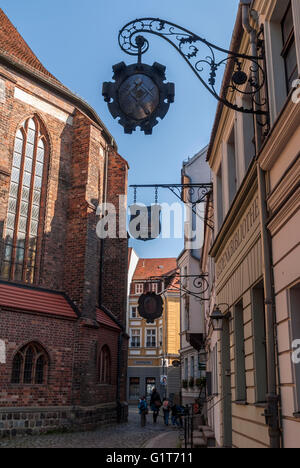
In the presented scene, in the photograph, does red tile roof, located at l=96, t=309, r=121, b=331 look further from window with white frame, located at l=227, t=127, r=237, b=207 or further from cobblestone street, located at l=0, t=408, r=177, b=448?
window with white frame, located at l=227, t=127, r=237, b=207

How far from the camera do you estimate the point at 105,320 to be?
75.5 feet

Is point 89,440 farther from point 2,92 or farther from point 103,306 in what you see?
point 2,92

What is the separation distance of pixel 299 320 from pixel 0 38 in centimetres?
2072

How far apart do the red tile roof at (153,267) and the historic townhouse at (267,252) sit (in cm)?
5223

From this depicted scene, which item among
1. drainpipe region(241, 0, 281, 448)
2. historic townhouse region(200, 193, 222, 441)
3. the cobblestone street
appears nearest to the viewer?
drainpipe region(241, 0, 281, 448)

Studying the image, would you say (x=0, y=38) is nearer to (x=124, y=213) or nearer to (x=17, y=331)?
(x=124, y=213)

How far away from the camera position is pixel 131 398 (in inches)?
2003

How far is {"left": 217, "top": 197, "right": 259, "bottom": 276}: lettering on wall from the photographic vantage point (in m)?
7.48

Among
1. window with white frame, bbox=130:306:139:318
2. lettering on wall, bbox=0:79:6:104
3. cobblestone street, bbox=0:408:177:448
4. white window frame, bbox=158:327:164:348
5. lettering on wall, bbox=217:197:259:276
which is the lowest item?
cobblestone street, bbox=0:408:177:448

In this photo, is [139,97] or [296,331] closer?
[296,331]

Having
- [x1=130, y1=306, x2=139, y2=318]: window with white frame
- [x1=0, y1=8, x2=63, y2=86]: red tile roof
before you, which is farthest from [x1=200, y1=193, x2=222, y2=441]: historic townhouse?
[x1=130, y1=306, x2=139, y2=318]: window with white frame

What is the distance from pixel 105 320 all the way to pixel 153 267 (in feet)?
136

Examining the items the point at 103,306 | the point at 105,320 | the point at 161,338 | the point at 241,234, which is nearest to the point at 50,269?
the point at 105,320

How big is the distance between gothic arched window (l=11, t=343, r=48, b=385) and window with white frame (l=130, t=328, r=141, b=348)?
36.5 metres
